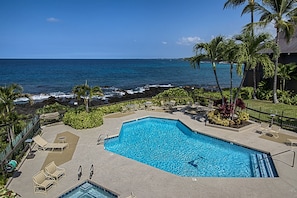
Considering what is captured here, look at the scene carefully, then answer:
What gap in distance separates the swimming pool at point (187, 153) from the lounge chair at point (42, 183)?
4.35 m

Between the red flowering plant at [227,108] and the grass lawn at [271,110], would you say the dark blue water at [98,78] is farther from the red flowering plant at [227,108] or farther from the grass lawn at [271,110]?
the red flowering plant at [227,108]

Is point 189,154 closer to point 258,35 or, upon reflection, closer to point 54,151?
point 54,151

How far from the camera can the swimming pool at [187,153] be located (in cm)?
1029

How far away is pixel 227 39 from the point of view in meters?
15.3

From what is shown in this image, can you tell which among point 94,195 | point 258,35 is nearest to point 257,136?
point 258,35

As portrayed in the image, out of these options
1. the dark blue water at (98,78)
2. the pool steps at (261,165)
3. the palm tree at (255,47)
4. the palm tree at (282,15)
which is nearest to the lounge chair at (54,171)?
the pool steps at (261,165)

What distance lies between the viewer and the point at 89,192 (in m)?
8.15

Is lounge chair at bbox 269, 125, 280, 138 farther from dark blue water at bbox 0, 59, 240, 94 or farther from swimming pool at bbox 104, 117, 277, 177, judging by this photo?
dark blue water at bbox 0, 59, 240, 94

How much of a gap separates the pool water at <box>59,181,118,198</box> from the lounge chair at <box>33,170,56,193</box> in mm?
804

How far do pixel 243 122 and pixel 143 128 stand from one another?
6965 millimetres

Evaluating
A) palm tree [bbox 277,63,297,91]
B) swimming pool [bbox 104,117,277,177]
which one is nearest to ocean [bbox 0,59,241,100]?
palm tree [bbox 277,63,297,91]

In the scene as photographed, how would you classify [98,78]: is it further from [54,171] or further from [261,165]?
[261,165]

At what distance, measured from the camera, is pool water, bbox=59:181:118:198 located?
7.92 m

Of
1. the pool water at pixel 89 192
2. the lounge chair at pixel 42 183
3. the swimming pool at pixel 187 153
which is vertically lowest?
the swimming pool at pixel 187 153
